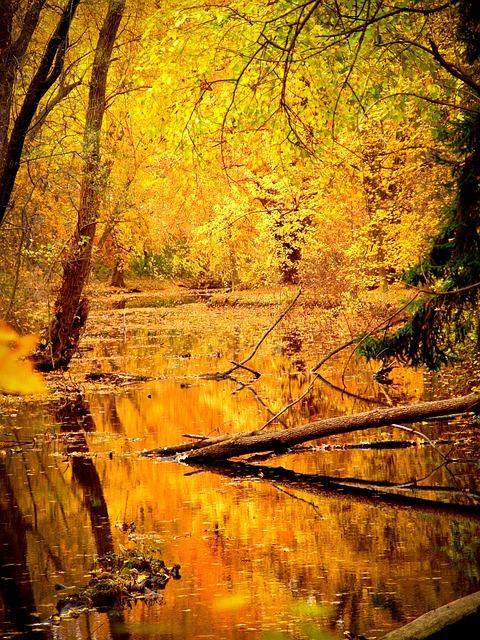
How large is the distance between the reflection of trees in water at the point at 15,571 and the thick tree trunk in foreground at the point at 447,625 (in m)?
2.41

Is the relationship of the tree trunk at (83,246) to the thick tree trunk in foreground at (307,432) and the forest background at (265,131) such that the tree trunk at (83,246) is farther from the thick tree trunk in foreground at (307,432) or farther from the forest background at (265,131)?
the thick tree trunk in foreground at (307,432)

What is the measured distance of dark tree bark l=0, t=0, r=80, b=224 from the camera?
368 inches

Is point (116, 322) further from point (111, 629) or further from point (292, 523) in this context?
point (111, 629)

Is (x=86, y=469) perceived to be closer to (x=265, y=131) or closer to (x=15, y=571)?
(x=15, y=571)

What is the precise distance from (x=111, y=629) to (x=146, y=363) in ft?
49.1

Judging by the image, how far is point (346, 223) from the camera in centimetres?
3312

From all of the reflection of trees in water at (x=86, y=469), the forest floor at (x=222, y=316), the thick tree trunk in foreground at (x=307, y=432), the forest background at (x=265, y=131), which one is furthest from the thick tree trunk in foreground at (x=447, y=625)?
the forest floor at (x=222, y=316)

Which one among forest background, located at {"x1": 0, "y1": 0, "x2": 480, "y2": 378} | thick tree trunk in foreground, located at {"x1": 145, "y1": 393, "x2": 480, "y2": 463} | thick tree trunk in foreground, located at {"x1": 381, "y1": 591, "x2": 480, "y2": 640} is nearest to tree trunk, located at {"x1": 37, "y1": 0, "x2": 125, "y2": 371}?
forest background, located at {"x1": 0, "y1": 0, "x2": 480, "y2": 378}

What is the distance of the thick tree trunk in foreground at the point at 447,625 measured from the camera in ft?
16.8

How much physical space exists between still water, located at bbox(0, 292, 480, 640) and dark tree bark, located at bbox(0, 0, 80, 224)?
10.6 feet

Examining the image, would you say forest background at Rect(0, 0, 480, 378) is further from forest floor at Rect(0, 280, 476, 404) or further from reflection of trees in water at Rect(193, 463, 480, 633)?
reflection of trees in water at Rect(193, 463, 480, 633)

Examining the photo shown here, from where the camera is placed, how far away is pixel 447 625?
17.1 ft

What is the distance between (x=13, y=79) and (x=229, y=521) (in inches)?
203

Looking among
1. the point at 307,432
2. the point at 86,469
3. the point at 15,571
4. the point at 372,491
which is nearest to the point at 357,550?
the point at 372,491
